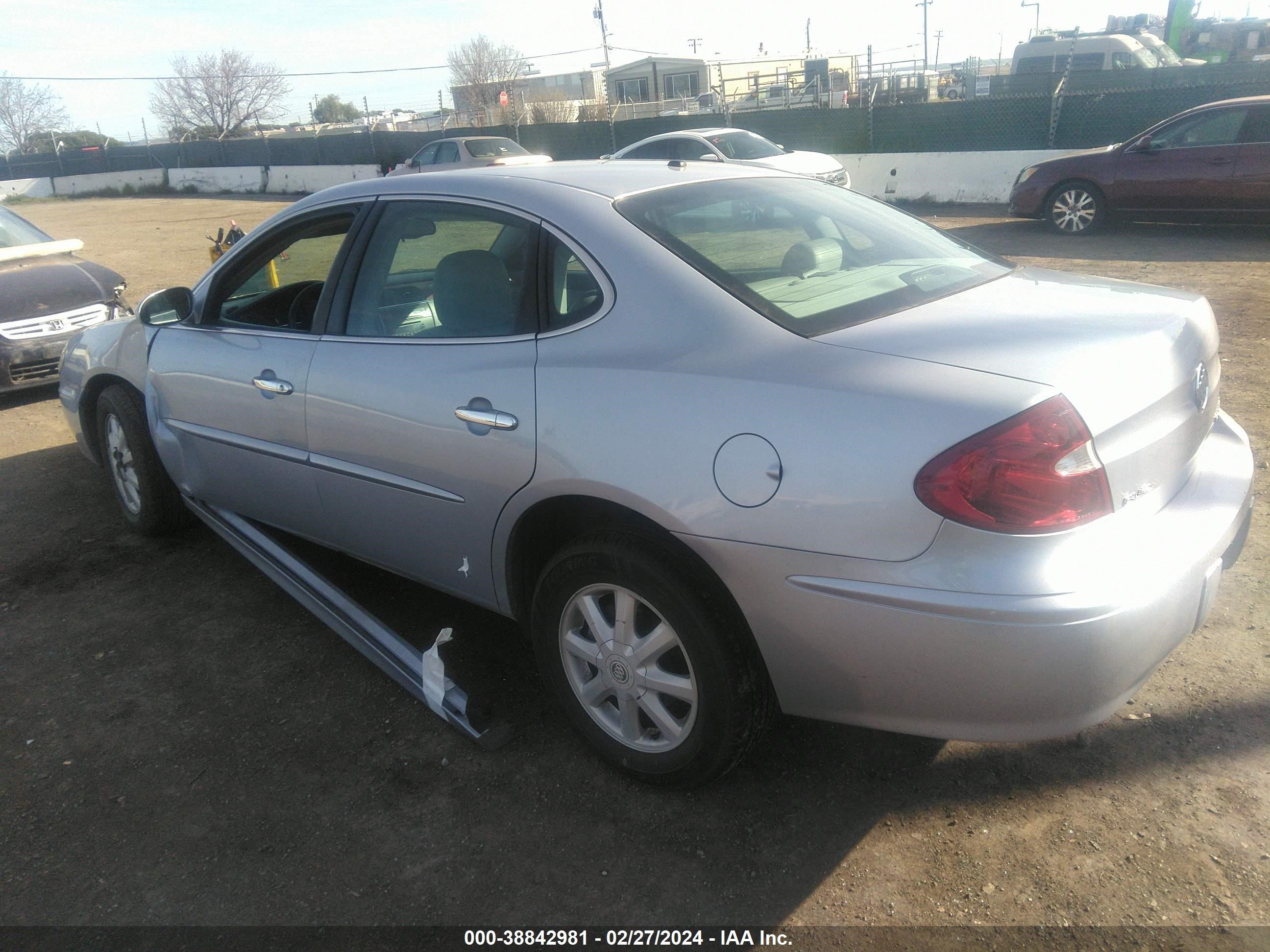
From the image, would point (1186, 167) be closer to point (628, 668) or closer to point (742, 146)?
point (742, 146)

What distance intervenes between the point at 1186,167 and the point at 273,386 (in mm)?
11235

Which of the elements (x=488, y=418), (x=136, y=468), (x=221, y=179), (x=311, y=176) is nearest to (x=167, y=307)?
(x=136, y=468)

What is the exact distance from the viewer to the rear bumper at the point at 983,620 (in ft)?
6.52


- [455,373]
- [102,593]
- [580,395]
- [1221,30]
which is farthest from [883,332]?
[1221,30]

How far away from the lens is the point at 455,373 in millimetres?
2842

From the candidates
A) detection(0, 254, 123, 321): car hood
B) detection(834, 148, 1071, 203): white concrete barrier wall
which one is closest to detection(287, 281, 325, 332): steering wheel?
detection(0, 254, 123, 321): car hood

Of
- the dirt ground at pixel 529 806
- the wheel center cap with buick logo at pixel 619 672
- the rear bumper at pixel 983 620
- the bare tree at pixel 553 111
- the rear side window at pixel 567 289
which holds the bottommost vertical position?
the dirt ground at pixel 529 806

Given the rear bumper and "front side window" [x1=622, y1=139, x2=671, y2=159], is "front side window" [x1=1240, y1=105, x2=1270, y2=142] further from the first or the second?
the rear bumper

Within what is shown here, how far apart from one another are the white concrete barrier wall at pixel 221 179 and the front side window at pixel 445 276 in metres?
31.5

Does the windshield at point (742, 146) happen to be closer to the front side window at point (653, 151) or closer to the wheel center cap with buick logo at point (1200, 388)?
the front side window at point (653, 151)

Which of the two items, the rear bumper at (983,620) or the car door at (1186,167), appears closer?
the rear bumper at (983,620)

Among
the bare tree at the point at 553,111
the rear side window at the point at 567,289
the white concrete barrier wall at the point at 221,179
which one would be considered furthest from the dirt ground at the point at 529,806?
the bare tree at the point at 553,111

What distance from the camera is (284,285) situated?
4.43m

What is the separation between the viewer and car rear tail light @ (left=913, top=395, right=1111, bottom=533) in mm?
1988
